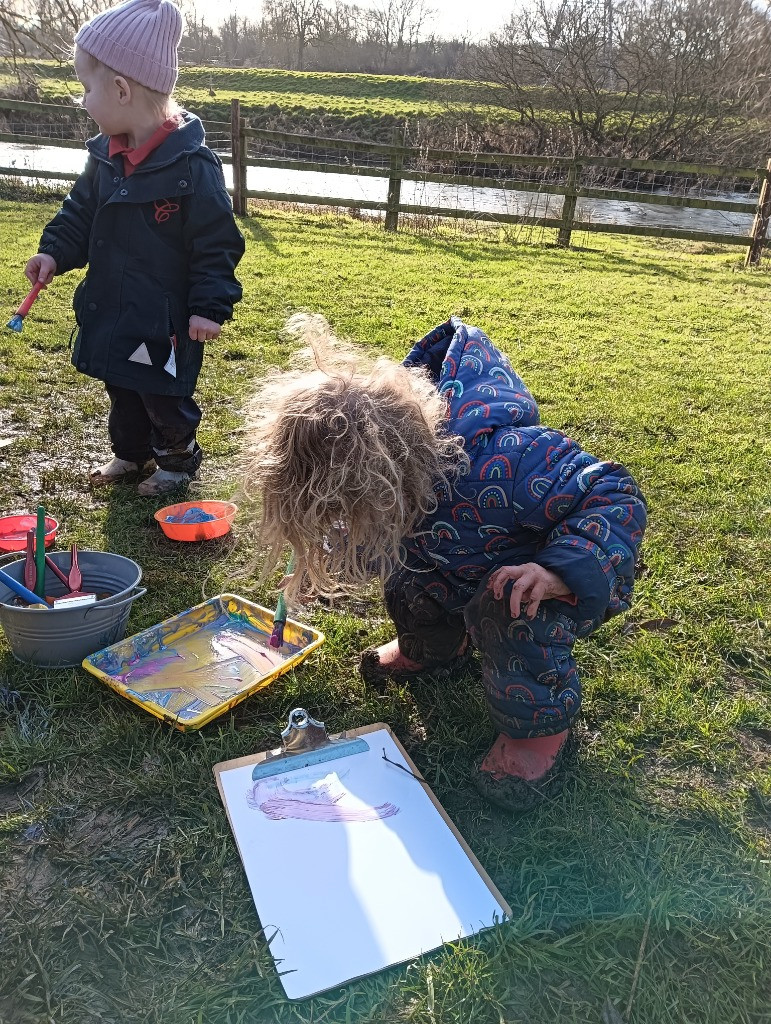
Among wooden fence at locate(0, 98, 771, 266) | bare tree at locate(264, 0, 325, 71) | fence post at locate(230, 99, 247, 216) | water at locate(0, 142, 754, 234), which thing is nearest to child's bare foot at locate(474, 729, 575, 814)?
wooden fence at locate(0, 98, 771, 266)

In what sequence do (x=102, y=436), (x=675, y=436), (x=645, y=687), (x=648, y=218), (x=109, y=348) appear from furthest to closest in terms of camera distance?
(x=648, y=218), (x=675, y=436), (x=102, y=436), (x=109, y=348), (x=645, y=687)

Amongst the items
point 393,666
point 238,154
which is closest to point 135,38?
point 393,666

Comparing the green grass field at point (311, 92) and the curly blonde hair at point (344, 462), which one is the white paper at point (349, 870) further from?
the green grass field at point (311, 92)

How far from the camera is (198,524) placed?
2.51 m

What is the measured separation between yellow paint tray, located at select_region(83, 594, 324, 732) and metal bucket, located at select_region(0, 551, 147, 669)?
6cm

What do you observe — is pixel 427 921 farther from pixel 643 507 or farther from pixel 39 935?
pixel 643 507

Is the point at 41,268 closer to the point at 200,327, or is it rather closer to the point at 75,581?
the point at 200,327

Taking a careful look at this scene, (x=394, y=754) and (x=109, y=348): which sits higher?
(x=109, y=348)

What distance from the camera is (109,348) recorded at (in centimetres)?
258

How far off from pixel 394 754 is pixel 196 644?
0.64 meters

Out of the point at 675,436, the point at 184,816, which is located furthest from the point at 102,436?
the point at 675,436

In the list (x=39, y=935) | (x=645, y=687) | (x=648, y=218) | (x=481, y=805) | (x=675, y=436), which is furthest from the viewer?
(x=648, y=218)

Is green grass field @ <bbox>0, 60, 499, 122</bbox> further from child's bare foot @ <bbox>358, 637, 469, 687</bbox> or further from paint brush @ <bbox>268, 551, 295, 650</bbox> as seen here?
child's bare foot @ <bbox>358, 637, 469, 687</bbox>

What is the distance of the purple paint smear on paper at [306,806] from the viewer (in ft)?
5.16
